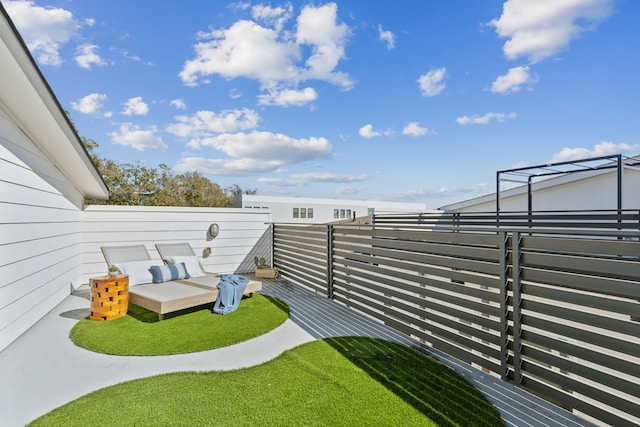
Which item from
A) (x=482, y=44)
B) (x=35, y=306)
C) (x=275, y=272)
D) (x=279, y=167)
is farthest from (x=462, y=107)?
(x=279, y=167)

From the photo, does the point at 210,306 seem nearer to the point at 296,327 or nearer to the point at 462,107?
the point at 296,327

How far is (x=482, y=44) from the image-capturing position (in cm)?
784

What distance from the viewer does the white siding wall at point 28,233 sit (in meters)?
3.37

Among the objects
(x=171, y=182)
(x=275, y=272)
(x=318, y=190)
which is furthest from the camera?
(x=318, y=190)

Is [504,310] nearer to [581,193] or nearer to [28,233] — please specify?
[28,233]

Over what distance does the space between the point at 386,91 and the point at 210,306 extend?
8285 millimetres

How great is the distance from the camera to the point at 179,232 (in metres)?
7.16

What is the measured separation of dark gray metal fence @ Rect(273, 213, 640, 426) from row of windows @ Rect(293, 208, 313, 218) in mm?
20305

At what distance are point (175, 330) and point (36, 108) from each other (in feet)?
9.63

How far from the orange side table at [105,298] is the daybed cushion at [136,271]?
79 centimetres

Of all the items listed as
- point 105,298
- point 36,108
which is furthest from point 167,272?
point 36,108

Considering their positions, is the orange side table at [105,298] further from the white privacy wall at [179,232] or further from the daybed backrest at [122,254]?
the white privacy wall at [179,232]

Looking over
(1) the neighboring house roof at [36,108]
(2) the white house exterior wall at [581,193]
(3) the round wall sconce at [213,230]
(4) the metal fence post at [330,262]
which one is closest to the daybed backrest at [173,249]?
Result: (3) the round wall sconce at [213,230]

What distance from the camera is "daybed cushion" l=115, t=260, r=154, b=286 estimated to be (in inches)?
204
